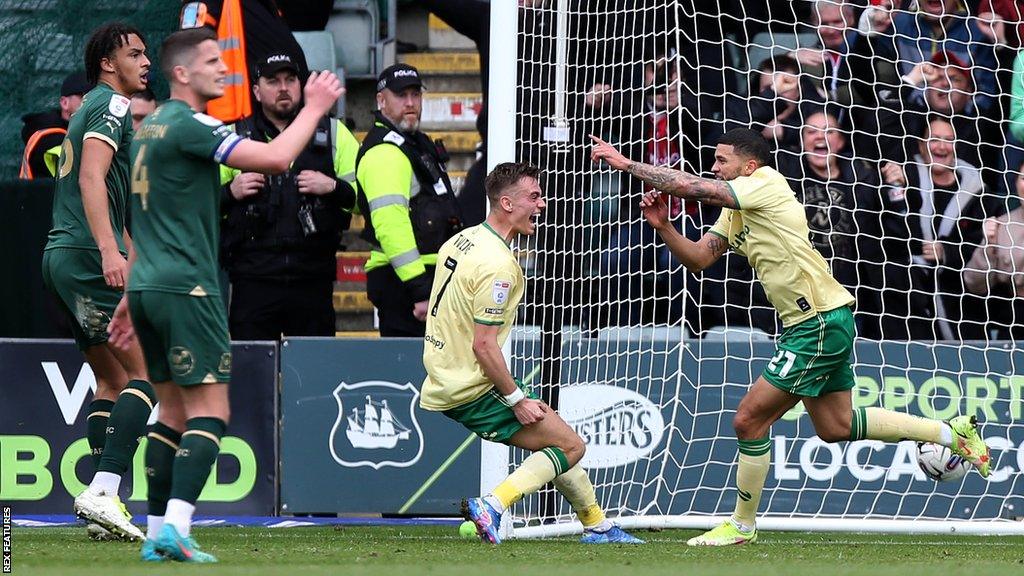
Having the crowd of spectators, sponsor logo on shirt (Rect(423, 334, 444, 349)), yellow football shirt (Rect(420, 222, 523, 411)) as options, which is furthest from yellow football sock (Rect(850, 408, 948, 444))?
sponsor logo on shirt (Rect(423, 334, 444, 349))

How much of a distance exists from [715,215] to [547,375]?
204cm

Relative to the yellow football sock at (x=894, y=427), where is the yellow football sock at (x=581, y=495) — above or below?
below

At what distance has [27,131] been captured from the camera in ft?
35.8

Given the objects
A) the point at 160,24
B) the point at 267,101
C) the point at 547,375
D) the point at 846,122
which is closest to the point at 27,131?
the point at 160,24

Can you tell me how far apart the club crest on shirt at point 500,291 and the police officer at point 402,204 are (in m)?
2.06

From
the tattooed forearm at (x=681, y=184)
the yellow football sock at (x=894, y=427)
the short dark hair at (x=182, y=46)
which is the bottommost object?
the yellow football sock at (x=894, y=427)

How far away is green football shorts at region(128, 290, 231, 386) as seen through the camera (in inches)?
230

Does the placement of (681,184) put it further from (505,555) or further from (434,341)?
(505,555)

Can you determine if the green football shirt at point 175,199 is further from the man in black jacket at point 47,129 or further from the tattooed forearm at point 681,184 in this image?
the man in black jacket at point 47,129

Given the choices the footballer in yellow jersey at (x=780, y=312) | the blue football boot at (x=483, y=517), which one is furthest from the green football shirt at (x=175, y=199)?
the footballer in yellow jersey at (x=780, y=312)

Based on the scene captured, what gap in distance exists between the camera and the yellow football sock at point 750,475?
766 centimetres

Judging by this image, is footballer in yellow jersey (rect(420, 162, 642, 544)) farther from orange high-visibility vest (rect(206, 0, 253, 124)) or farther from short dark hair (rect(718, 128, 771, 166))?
orange high-visibility vest (rect(206, 0, 253, 124))

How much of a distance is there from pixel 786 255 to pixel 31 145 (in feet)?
18.0

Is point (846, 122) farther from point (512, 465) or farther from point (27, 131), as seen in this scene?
point (27, 131)
